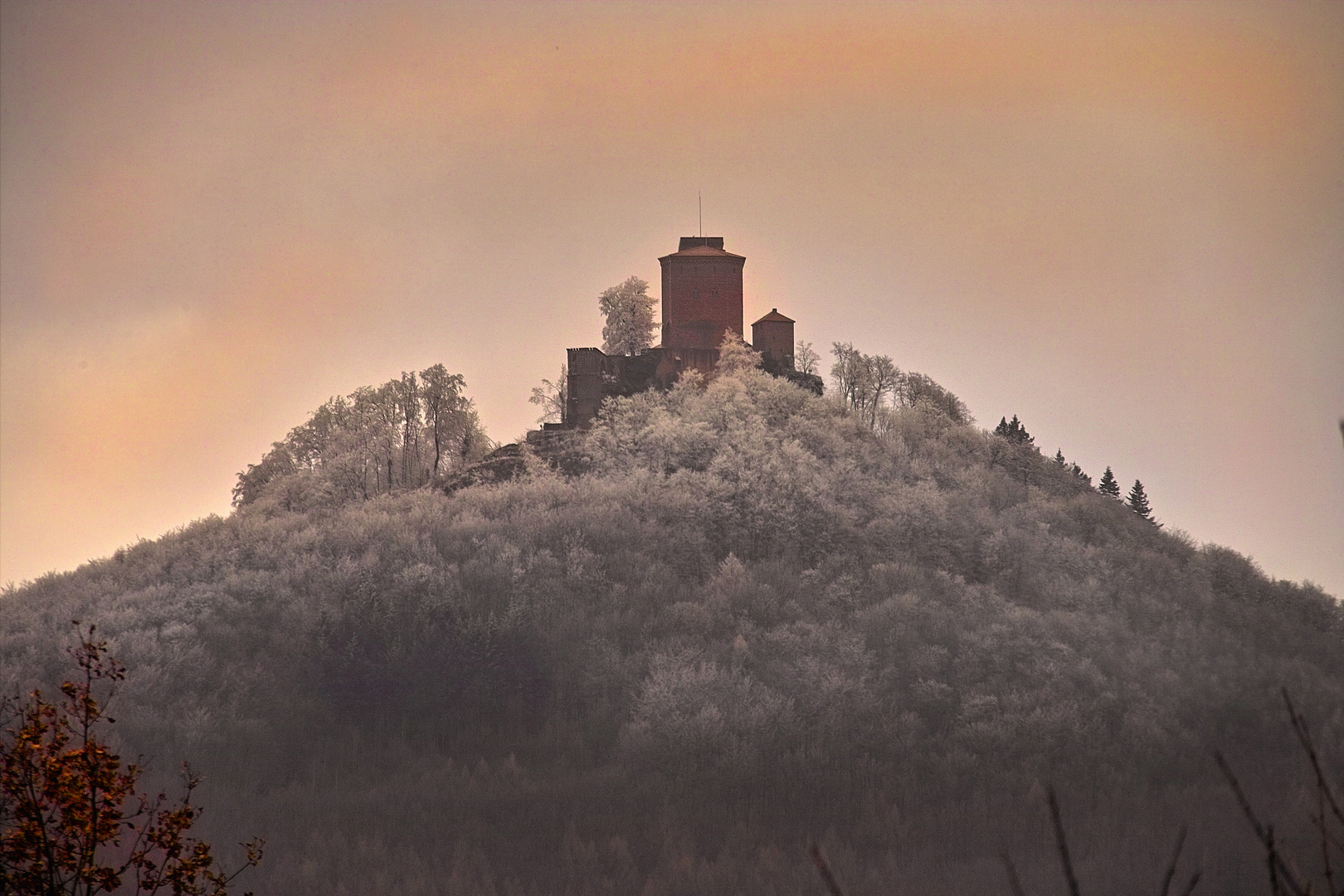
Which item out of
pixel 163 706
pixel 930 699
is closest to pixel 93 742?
pixel 163 706

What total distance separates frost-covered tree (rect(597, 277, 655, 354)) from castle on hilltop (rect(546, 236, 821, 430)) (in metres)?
1.59

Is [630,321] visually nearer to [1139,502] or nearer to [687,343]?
[687,343]

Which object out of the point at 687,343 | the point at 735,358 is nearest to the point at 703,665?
the point at 735,358

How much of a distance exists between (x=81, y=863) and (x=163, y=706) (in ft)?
203

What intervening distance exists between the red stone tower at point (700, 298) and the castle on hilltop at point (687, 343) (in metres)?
0.05

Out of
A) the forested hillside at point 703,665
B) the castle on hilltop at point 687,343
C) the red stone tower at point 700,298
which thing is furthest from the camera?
the red stone tower at point 700,298

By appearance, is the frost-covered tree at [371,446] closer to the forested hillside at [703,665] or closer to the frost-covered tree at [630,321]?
the forested hillside at [703,665]

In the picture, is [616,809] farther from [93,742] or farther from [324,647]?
[93,742]

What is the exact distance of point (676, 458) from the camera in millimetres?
87625

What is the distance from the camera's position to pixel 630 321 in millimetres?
90000

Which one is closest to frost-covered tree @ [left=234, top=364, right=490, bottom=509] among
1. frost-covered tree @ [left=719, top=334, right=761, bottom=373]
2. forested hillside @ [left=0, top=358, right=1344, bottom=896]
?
forested hillside @ [left=0, top=358, right=1344, bottom=896]

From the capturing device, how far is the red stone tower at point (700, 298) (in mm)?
87812

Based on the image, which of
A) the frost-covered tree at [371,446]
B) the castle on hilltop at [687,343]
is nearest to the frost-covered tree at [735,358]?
the castle on hilltop at [687,343]

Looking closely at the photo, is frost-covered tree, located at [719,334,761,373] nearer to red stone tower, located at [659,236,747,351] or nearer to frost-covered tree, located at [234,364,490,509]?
red stone tower, located at [659,236,747,351]
